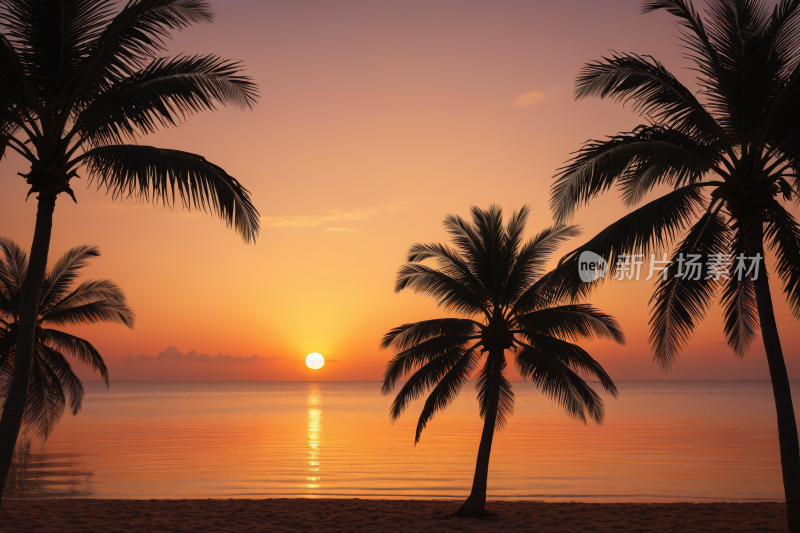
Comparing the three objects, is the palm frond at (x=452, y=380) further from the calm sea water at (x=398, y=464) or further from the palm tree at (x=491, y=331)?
the calm sea water at (x=398, y=464)

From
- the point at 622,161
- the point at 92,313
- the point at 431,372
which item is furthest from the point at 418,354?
the point at 92,313

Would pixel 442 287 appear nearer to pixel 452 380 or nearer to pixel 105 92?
pixel 452 380

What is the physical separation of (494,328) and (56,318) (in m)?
17.2

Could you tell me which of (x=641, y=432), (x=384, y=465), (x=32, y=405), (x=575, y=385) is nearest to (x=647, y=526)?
(x=575, y=385)

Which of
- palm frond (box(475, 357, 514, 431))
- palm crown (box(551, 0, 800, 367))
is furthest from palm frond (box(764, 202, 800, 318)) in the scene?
palm frond (box(475, 357, 514, 431))

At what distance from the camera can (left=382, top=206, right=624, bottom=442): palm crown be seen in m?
14.3

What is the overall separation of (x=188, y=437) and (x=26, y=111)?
1493 inches

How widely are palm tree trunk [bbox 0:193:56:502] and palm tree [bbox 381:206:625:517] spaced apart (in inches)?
306

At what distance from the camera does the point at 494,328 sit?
14812 mm

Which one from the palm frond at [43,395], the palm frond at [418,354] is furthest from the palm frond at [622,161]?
the palm frond at [43,395]

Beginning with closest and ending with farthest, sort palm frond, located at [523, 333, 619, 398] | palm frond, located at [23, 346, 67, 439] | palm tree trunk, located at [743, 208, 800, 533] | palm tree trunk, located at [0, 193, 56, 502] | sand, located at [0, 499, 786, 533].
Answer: palm tree trunk, located at [743, 208, 800, 533] < palm tree trunk, located at [0, 193, 56, 502] < sand, located at [0, 499, 786, 533] < palm frond, located at [523, 333, 619, 398] < palm frond, located at [23, 346, 67, 439]

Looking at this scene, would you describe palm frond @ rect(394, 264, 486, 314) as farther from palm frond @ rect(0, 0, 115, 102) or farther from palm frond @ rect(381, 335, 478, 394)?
palm frond @ rect(0, 0, 115, 102)

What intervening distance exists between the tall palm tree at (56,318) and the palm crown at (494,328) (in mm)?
13452

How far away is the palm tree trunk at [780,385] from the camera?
925 centimetres
